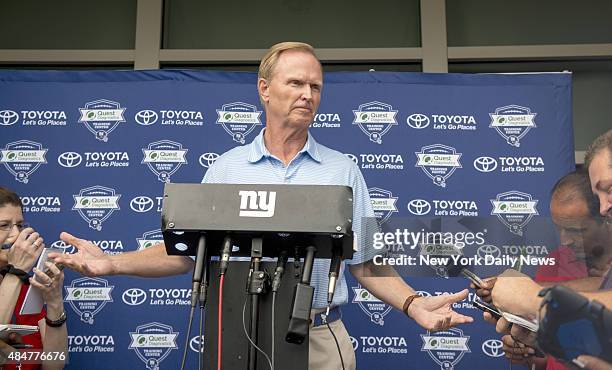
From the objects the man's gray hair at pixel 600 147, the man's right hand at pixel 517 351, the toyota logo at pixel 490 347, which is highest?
the man's gray hair at pixel 600 147

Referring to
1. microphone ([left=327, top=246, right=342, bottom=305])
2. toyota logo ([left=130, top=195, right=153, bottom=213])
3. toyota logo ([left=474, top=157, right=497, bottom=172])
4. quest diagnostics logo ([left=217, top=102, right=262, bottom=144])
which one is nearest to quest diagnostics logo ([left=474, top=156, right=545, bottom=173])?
toyota logo ([left=474, top=157, right=497, bottom=172])

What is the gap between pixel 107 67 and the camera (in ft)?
18.1

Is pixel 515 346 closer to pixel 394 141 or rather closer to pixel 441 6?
pixel 394 141

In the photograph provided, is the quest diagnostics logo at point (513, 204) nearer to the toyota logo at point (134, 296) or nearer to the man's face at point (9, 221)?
the toyota logo at point (134, 296)

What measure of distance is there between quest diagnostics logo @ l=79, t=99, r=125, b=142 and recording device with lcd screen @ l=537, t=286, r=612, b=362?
10.7 feet

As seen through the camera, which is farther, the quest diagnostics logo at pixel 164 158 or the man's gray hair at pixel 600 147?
the quest diagnostics logo at pixel 164 158

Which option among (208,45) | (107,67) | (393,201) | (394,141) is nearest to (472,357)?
(393,201)

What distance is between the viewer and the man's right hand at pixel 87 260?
8.32 ft

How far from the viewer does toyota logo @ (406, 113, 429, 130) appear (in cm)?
488

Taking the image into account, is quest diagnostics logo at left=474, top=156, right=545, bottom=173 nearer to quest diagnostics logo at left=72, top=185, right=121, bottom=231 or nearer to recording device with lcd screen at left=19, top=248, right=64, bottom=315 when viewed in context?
quest diagnostics logo at left=72, top=185, right=121, bottom=231

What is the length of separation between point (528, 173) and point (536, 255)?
2138 mm

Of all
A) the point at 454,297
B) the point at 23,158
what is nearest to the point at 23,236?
the point at 23,158

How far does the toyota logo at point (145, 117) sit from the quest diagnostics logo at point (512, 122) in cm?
202

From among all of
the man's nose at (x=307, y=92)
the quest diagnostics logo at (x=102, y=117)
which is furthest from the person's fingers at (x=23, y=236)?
the man's nose at (x=307, y=92)
